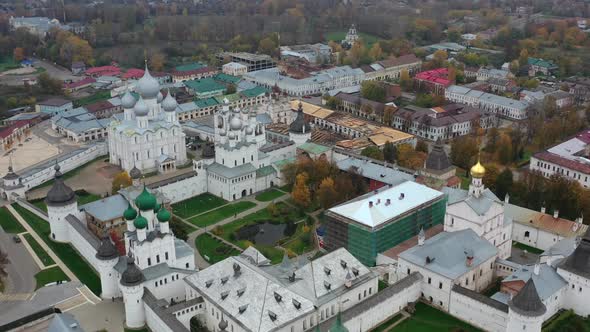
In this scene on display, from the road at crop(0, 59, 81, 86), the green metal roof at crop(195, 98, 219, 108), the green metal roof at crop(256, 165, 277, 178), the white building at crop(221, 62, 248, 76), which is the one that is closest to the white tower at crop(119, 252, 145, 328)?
the green metal roof at crop(256, 165, 277, 178)

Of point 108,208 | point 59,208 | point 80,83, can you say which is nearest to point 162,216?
point 108,208

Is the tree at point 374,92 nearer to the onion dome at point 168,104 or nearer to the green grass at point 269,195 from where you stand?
the onion dome at point 168,104

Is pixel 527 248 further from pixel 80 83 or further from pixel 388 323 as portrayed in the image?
pixel 80 83

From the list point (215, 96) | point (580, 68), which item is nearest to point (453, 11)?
point (580, 68)

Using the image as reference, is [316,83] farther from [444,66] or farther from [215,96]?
[444,66]

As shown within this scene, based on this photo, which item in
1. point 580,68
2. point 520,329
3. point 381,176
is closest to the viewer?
point 520,329

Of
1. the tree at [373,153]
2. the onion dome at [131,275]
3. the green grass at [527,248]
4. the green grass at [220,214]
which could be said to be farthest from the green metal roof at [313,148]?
the onion dome at [131,275]

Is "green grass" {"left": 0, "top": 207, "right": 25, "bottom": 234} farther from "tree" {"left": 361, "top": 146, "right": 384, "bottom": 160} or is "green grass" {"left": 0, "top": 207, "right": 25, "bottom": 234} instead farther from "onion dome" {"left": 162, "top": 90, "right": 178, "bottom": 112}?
"tree" {"left": 361, "top": 146, "right": 384, "bottom": 160}
